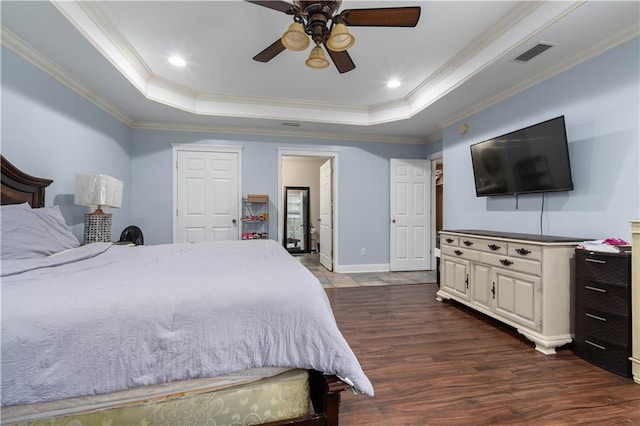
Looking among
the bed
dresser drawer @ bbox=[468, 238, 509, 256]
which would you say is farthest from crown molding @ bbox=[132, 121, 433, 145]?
the bed

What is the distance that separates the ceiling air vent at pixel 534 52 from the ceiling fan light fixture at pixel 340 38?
1711 mm

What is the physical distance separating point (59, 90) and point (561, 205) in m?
4.98

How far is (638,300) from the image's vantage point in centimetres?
183

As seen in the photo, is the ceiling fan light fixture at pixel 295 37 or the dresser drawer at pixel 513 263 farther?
the dresser drawer at pixel 513 263

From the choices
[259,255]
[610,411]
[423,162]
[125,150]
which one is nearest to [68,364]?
[259,255]

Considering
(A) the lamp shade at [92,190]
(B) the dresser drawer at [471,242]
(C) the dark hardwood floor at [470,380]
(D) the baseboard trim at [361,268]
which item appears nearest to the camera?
(C) the dark hardwood floor at [470,380]

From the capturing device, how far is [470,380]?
1.88 meters

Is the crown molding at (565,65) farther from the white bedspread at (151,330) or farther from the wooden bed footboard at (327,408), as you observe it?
the wooden bed footboard at (327,408)

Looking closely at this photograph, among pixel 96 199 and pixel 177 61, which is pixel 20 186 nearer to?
pixel 96 199

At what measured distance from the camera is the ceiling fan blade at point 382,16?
1.85 meters

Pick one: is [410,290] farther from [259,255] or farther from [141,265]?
[141,265]

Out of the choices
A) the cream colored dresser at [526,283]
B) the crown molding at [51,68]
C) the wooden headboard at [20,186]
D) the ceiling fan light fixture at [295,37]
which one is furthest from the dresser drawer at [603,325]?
the crown molding at [51,68]

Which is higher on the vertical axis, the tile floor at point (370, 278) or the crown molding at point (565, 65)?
the crown molding at point (565, 65)

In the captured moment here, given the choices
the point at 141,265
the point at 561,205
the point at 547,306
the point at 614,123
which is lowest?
the point at 547,306
